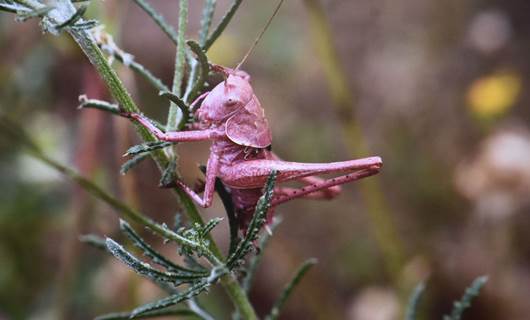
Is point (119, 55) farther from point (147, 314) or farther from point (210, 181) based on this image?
point (147, 314)

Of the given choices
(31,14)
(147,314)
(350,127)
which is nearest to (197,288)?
(147,314)

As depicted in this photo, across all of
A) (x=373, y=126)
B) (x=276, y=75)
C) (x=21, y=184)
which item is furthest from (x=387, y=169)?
(x=21, y=184)

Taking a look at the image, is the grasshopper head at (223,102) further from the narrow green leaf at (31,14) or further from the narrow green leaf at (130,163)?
the narrow green leaf at (31,14)

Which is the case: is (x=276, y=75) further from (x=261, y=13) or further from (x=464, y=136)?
(x=464, y=136)

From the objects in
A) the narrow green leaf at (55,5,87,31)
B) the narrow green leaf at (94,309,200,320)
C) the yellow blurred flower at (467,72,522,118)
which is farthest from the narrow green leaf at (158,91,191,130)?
the yellow blurred flower at (467,72,522,118)

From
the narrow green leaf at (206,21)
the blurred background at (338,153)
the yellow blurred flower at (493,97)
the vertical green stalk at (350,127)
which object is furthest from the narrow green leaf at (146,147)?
the yellow blurred flower at (493,97)
